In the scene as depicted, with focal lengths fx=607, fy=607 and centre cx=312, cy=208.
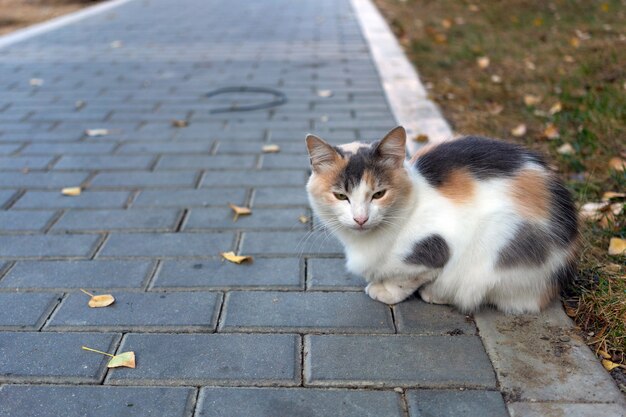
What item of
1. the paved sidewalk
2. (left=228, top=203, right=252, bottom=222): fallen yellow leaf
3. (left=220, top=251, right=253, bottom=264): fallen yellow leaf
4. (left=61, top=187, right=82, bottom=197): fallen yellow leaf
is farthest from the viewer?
(left=61, top=187, right=82, bottom=197): fallen yellow leaf

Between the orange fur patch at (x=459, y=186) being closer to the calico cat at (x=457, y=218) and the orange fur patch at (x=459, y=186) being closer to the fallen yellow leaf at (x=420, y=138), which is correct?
the calico cat at (x=457, y=218)

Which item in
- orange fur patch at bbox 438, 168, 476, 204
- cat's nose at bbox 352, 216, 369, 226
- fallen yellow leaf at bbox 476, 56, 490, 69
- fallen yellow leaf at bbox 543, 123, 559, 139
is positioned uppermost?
orange fur patch at bbox 438, 168, 476, 204

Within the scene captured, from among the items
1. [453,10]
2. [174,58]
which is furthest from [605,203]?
[453,10]

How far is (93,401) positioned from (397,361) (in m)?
1.16

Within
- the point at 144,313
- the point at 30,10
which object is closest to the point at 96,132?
the point at 144,313

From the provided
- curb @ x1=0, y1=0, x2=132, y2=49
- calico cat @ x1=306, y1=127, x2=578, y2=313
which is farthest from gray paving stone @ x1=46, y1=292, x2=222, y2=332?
curb @ x1=0, y1=0, x2=132, y2=49

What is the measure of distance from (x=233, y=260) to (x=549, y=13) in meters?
8.46

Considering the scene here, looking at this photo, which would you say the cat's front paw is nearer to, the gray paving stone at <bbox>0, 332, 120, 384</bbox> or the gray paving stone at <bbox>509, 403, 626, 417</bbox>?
the gray paving stone at <bbox>509, 403, 626, 417</bbox>

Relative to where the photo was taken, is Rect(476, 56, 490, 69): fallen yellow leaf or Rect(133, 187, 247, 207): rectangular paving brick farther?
Rect(476, 56, 490, 69): fallen yellow leaf

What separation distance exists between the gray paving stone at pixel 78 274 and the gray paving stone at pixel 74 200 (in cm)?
73

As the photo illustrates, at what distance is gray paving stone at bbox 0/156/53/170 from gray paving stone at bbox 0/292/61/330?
180 centimetres

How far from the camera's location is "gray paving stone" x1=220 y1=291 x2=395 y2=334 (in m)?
2.66

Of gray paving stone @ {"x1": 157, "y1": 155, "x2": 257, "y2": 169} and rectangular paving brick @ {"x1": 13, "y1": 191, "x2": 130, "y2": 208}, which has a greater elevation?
rectangular paving brick @ {"x1": 13, "y1": 191, "x2": 130, "y2": 208}

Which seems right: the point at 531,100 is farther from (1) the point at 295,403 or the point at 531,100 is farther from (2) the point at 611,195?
(1) the point at 295,403
